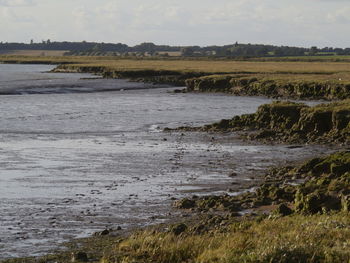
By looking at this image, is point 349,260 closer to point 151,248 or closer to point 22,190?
point 151,248

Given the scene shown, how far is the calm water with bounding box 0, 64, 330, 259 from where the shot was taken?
63.0 ft

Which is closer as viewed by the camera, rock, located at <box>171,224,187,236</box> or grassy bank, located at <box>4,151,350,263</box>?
grassy bank, located at <box>4,151,350,263</box>

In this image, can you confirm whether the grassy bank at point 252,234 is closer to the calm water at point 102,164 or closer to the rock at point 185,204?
the rock at point 185,204

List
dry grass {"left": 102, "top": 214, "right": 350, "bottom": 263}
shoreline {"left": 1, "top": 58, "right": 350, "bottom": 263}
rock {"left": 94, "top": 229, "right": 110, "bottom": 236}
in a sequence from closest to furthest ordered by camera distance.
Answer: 1. dry grass {"left": 102, "top": 214, "right": 350, "bottom": 263}
2. shoreline {"left": 1, "top": 58, "right": 350, "bottom": 263}
3. rock {"left": 94, "top": 229, "right": 110, "bottom": 236}

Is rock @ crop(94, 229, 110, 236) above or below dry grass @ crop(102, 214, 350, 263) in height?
below

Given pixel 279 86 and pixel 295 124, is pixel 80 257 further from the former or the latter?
pixel 279 86

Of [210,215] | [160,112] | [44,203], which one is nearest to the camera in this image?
[210,215]

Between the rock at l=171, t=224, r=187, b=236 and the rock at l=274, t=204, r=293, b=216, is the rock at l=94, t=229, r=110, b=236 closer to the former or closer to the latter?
the rock at l=171, t=224, r=187, b=236

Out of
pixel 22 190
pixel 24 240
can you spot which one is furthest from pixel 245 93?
pixel 24 240

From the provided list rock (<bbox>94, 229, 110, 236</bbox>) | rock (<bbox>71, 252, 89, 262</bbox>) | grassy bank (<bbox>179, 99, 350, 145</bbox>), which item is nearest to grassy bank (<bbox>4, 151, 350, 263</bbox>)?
rock (<bbox>71, 252, 89, 262</bbox>)

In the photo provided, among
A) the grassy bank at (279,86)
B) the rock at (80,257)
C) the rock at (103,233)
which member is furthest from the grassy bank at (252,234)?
the grassy bank at (279,86)

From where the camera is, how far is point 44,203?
21.5 m

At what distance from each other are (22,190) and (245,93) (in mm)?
51047

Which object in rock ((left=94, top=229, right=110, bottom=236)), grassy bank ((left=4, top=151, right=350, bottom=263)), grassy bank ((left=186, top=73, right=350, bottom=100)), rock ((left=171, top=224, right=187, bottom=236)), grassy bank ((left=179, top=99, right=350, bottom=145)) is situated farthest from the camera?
grassy bank ((left=186, top=73, right=350, bottom=100))
